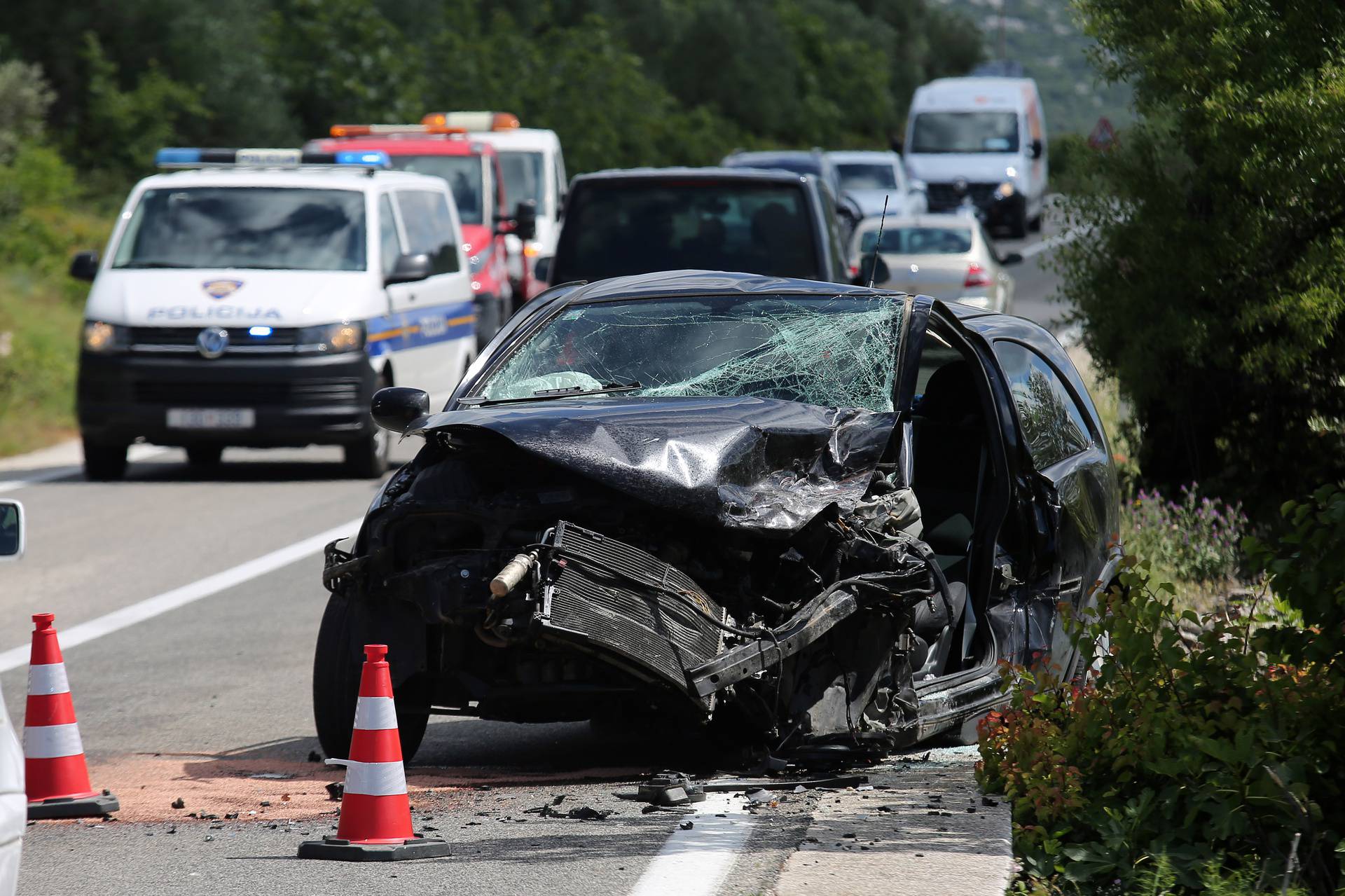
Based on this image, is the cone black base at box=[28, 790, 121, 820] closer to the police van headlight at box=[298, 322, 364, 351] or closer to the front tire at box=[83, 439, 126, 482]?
the police van headlight at box=[298, 322, 364, 351]

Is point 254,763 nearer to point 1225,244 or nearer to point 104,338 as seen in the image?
point 1225,244

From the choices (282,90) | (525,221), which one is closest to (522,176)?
(525,221)

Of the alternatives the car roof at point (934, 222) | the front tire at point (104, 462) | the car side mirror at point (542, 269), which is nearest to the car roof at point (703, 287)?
the car side mirror at point (542, 269)

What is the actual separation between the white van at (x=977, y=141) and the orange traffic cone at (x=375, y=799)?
38201mm

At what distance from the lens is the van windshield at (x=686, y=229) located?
12664 mm

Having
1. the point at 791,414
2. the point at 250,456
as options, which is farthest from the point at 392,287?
the point at 791,414

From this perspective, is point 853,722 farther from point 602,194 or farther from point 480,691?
point 602,194

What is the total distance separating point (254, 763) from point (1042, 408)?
2.93m

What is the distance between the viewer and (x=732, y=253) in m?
12.7

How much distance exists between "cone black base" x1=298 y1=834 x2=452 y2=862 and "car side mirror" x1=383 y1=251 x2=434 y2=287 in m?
10.3

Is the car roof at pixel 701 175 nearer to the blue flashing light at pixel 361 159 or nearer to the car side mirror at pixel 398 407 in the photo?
the blue flashing light at pixel 361 159

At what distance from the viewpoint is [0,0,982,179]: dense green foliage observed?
35.3m

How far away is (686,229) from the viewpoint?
12.8m

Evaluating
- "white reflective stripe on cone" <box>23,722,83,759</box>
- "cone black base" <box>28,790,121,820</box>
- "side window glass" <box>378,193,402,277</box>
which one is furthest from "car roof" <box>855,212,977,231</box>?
"cone black base" <box>28,790,121,820</box>
